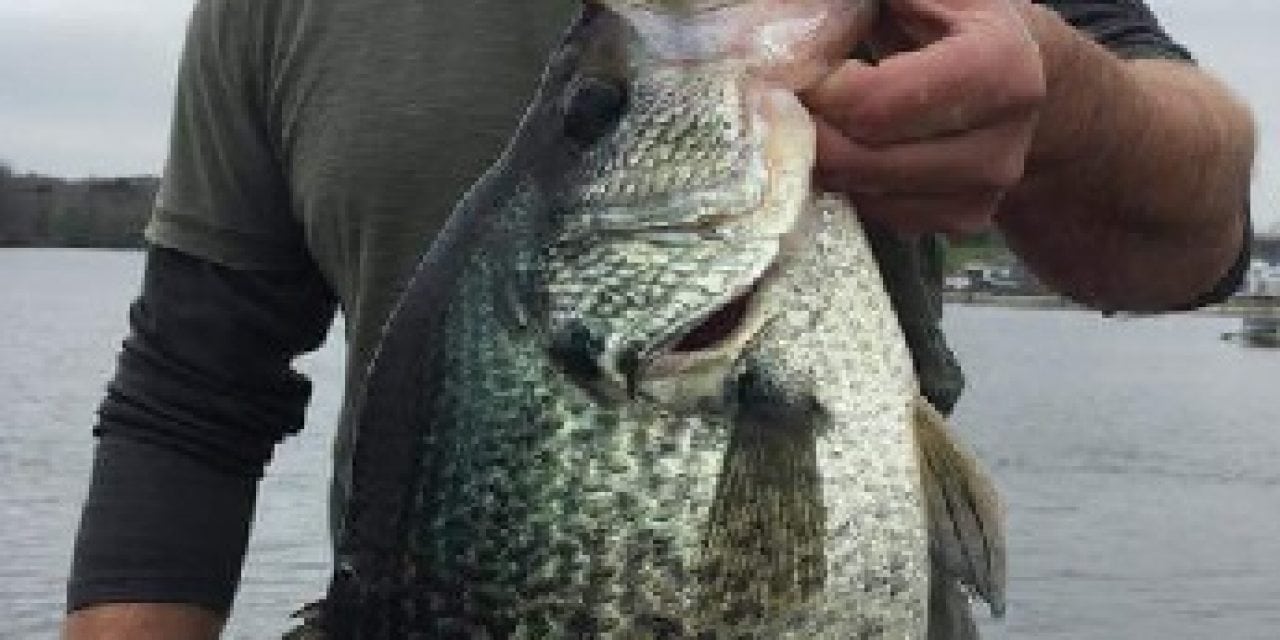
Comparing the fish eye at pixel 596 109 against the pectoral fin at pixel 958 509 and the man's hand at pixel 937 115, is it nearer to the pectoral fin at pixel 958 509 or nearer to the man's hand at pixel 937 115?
the man's hand at pixel 937 115

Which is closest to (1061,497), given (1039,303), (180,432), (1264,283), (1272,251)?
(180,432)

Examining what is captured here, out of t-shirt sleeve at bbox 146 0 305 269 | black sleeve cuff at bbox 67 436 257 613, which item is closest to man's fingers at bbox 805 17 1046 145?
t-shirt sleeve at bbox 146 0 305 269

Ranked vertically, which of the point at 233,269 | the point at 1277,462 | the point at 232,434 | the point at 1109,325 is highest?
the point at 233,269

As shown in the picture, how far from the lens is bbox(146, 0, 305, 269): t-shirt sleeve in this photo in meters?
3.22

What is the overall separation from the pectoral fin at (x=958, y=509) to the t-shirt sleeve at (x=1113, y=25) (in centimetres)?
87

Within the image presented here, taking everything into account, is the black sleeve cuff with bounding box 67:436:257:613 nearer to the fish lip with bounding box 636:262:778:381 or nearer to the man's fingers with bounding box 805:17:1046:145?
the fish lip with bounding box 636:262:778:381

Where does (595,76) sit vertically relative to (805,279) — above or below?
above

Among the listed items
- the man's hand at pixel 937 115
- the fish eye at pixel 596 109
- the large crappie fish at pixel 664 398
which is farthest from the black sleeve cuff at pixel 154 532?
the man's hand at pixel 937 115

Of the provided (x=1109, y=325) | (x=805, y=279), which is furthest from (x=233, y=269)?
(x=1109, y=325)

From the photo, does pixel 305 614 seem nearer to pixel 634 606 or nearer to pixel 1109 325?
pixel 634 606

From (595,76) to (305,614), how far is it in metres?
0.66

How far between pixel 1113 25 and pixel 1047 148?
607 mm

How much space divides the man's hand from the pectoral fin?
0.75ft

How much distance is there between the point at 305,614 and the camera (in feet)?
7.02
